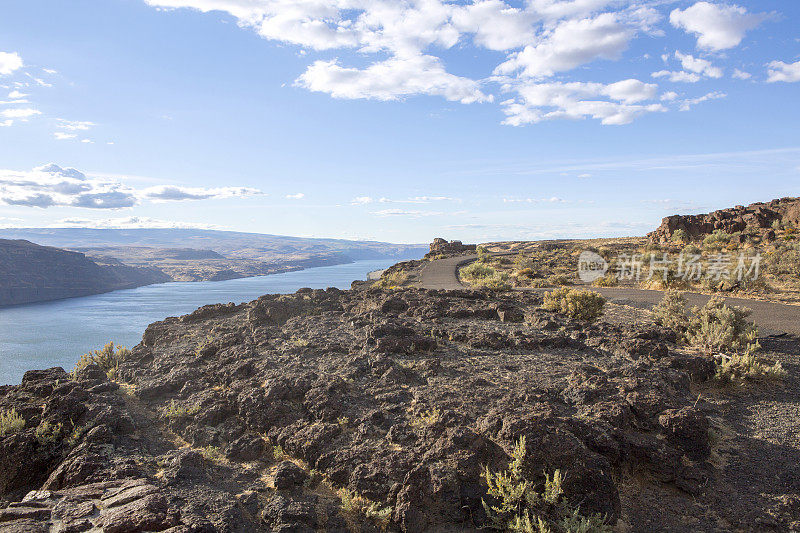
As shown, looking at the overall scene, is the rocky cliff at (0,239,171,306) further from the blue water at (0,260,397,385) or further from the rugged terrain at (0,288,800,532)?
the rugged terrain at (0,288,800,532)

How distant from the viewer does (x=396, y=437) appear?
4.50m

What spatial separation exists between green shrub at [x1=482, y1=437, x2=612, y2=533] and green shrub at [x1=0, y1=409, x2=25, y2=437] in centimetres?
574

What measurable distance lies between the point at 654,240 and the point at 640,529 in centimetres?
4805

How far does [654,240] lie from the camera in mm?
43750

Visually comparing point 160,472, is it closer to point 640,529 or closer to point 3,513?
point 3,513

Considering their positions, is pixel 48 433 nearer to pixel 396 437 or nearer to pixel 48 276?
pixel 396 437

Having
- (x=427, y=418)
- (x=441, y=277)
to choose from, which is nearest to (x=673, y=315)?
(x=427, y=418)

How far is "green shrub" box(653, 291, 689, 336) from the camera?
9.39 m

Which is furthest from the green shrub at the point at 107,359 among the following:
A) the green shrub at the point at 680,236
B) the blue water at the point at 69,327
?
the green shrub at the point at 680,236

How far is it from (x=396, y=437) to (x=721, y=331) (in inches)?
295

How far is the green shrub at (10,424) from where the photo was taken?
4936 millimetres

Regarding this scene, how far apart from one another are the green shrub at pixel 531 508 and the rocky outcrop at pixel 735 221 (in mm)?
40012

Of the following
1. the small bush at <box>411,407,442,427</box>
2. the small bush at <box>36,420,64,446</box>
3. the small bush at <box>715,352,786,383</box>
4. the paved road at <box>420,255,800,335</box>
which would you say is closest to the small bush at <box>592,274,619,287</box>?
the paved road at <box>420,255,800,335</box>

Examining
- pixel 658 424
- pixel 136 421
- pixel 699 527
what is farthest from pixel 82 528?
pixel 658 424
